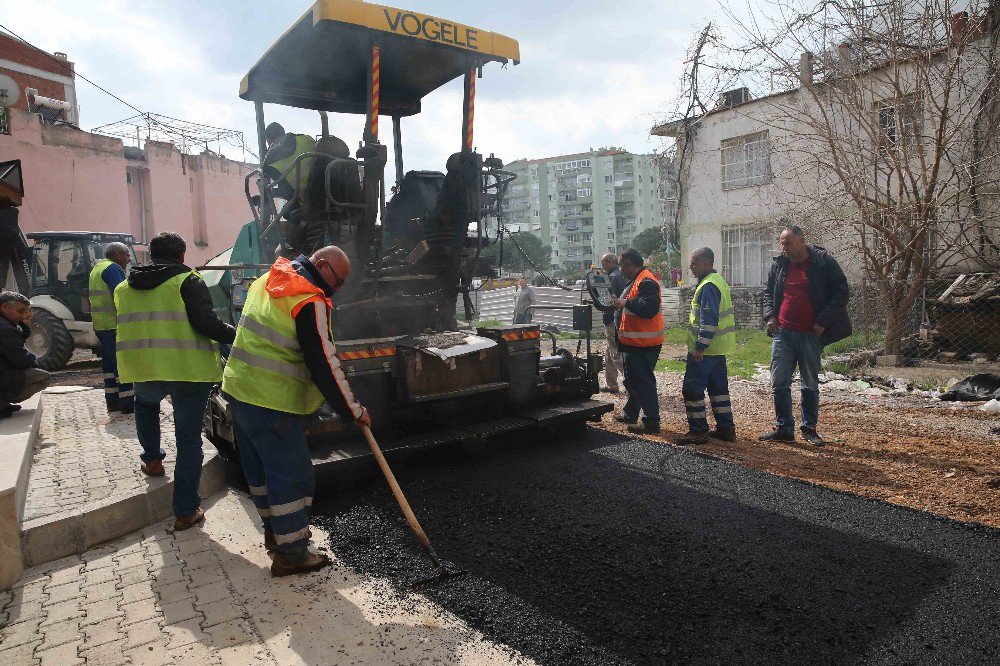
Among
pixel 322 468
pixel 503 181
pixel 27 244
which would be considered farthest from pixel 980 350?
pixel 27 244

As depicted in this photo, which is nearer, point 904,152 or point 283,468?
point 283,468

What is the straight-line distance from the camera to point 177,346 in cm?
361

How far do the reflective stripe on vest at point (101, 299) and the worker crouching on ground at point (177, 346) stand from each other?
106 inches

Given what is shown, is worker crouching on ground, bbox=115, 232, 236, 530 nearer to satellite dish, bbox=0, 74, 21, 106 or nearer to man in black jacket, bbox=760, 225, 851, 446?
man in black jacket, bbox=760, 225, 851, 446

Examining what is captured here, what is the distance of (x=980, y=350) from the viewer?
29.1 feet

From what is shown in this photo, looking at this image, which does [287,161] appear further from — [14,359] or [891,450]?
[891,450]

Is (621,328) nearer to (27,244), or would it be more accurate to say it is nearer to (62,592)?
(62,592)

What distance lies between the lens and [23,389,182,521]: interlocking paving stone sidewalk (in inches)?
146

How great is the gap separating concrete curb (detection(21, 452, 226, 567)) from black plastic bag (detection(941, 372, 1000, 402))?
7253 mm

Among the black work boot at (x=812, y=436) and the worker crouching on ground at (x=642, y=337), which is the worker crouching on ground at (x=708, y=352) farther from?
the black work boot at (x=812, y=436)

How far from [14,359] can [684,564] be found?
17.7ft

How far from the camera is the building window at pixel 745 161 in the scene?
15.1 metres

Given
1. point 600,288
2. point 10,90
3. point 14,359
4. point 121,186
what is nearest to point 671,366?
point 600,288

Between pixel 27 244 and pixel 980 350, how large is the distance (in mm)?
15427
